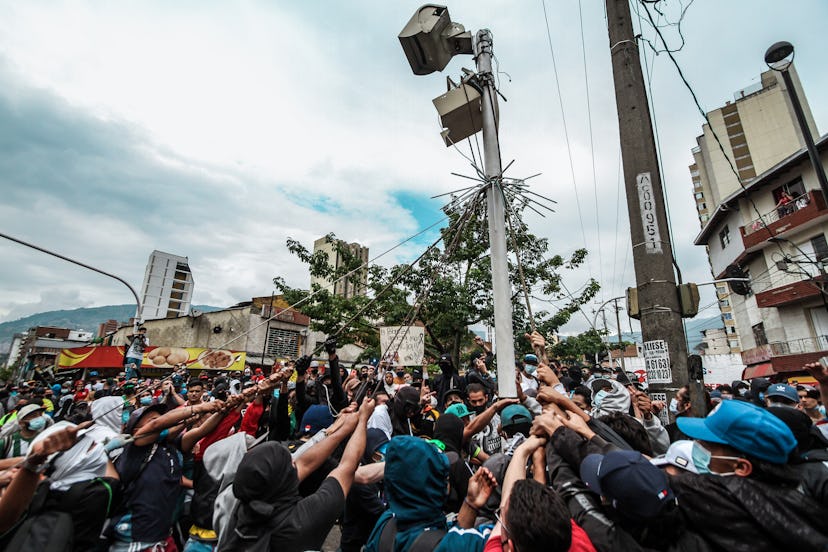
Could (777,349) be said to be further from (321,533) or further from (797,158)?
(321,533)

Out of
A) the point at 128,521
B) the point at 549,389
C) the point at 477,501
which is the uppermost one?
the point at 549,389

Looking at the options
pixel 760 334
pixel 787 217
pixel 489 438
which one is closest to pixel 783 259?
pixel 787 217

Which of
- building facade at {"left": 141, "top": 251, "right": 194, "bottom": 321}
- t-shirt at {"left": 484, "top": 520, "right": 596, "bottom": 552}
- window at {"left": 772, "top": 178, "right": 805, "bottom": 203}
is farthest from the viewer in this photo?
building facade at {"left": 141, "top": 251, "right": 194, "bottom": 321}

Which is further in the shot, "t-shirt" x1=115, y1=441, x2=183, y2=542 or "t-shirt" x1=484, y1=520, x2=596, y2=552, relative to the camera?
"t-shirt" x1=115, y1=441, x2=183, y2=542

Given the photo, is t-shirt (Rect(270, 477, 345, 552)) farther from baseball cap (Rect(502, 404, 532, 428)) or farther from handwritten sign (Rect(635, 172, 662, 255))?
handwritten sign (Rect(635, 172, 662, 255))

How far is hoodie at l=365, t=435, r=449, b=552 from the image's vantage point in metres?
2.09

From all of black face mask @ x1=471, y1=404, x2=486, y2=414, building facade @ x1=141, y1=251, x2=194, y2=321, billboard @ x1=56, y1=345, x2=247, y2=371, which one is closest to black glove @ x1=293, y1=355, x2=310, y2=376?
black face mask @ x1=471, y1=404, x2=486, y2=414

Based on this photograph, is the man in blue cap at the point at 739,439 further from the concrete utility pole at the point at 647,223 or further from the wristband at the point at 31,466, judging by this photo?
the wristband at the point at 31,466

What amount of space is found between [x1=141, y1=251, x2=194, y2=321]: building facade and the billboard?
77.0 metres

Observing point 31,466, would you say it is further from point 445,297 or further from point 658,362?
point 445,297

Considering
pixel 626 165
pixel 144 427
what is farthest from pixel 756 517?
pixel 144 427

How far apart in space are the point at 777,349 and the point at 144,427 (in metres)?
28.4

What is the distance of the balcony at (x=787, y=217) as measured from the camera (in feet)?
61.1

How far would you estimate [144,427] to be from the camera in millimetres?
3008
